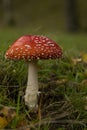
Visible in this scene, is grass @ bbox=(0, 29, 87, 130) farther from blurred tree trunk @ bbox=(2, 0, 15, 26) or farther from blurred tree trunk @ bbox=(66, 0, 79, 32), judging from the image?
blurred tree trunk @ bbox=(2, 0, 15, 26)

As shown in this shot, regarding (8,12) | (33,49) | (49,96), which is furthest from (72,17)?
(33,49)

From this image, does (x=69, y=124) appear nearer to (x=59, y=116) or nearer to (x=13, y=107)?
(x=59, y=116)

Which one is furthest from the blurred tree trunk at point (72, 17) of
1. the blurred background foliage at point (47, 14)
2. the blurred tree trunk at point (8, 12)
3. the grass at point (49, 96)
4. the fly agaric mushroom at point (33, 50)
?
the fly agaric mushroom at point (33, 50)

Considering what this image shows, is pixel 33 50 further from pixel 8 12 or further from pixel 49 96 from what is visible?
pixel 8 12

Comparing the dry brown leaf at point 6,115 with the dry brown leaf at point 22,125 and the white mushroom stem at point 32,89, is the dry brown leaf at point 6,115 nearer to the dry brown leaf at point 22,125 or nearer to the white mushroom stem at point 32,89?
the dry brown leaf at point 22,125

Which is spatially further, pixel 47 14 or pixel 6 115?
pixel 47 14

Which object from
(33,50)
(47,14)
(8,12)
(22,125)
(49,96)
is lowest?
(22,125)
